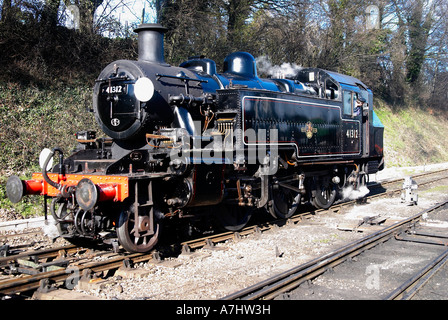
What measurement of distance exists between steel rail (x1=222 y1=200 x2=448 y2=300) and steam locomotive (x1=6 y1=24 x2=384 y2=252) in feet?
6.24

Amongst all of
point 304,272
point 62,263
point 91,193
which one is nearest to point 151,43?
point 91,193

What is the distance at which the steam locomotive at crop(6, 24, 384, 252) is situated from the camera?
6.00 m

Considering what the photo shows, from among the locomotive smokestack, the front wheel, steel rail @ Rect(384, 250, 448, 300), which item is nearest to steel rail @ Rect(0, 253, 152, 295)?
the locomotive smokestack

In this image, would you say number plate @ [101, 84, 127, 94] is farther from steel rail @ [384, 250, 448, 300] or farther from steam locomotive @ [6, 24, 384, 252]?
steel rail @ [384, 250, 448, 300]

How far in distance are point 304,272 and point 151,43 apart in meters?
4.45

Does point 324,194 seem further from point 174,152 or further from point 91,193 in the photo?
point 91,193

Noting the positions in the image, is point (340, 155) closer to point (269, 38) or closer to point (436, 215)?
point (436, 215)

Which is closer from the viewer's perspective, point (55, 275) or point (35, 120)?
point (55, 275)

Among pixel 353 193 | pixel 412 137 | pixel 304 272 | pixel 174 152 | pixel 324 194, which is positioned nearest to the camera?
pixel 304 272

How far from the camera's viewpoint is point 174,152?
6.19 meters

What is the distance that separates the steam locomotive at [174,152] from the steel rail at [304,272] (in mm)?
1902

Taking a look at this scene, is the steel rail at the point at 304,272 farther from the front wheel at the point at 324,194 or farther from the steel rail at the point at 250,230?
the front wheel at the point at 324,194

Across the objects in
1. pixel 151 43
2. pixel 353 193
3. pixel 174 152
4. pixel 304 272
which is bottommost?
pixel 304 272
